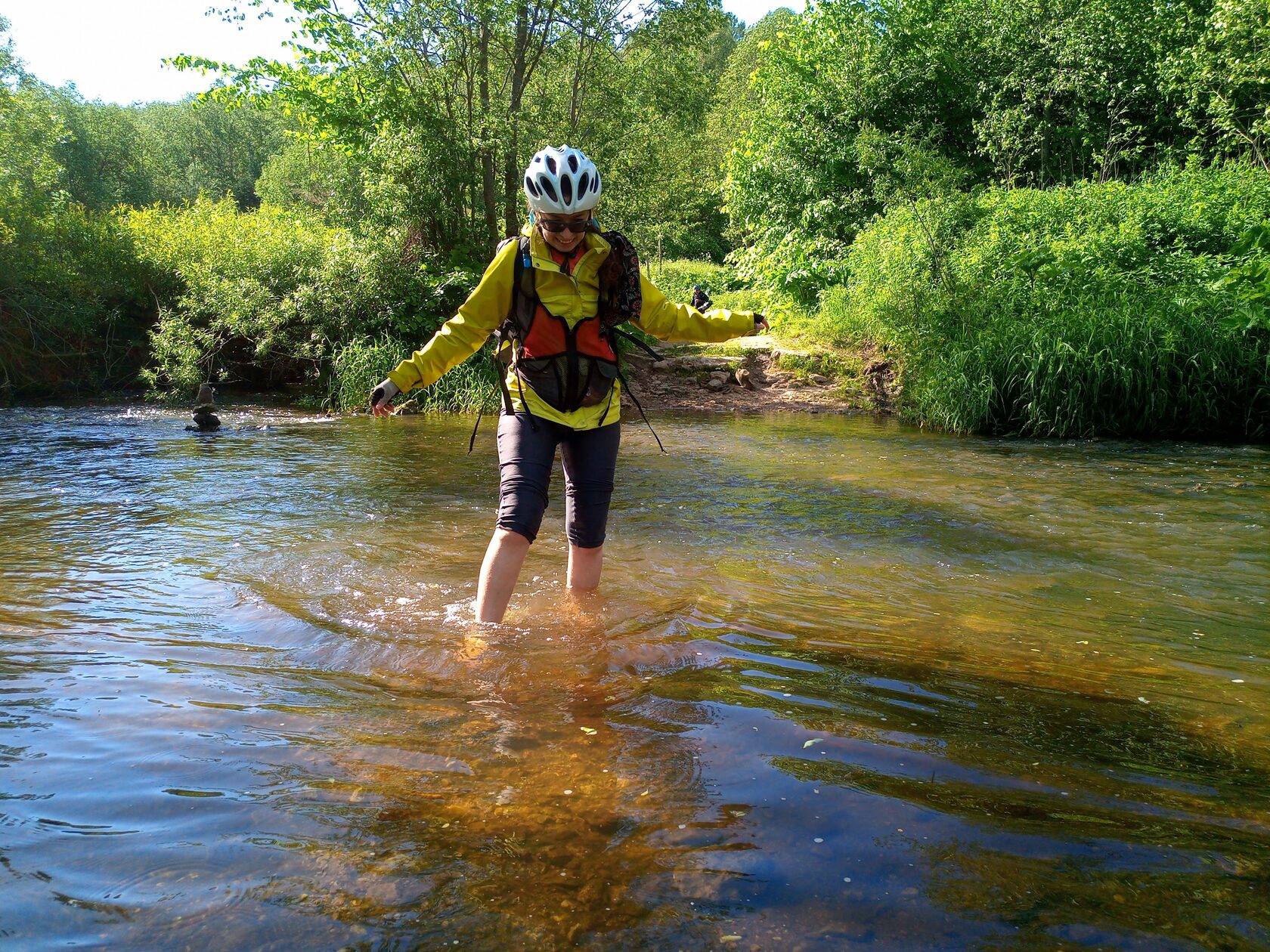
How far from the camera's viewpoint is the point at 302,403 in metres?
16.0

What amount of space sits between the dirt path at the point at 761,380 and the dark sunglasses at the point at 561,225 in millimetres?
11238

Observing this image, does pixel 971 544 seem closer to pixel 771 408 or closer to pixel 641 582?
pixel 641 582

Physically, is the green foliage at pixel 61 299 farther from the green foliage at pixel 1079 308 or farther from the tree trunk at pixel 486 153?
the green foliage at pixel 1079 308

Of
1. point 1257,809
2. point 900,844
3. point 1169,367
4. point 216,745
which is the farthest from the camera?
point 1169,367

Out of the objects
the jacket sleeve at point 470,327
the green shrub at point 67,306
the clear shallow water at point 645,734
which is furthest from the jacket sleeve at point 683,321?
the green shrub at point 67,306

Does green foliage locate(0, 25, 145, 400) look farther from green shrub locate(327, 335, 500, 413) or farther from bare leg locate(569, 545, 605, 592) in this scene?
bare leg locate(569, 545, 605, 592)

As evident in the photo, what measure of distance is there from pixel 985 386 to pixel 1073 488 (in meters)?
3.89

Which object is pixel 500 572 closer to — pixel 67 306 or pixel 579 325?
pixel 579 325

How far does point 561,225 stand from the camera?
401 centimetres

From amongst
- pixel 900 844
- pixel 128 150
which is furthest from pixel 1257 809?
pixel 128 150

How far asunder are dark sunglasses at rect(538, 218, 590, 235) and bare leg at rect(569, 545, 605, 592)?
1619 millimetres

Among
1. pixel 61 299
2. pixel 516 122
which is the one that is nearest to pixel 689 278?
pixel 516 122

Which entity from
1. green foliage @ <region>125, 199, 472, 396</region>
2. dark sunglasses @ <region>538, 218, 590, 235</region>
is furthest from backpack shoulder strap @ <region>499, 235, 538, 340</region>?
green foliage @ <region>125, 199, 472, 396</region>

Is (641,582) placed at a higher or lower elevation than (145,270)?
lower
